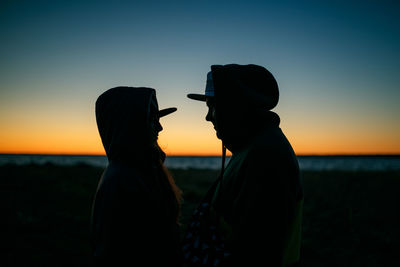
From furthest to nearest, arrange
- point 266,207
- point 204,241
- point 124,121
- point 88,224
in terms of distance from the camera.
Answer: point 88,224, point 124,121, point 204,241, point 266,207

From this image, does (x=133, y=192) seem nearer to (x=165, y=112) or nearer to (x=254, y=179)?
(x=254, y=179)

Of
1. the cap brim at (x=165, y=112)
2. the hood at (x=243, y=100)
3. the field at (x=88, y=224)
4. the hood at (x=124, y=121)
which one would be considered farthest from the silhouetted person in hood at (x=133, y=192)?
the field at (x=88, y=224)

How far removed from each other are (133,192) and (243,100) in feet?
3.68

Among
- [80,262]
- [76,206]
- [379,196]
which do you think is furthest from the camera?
[379,196]

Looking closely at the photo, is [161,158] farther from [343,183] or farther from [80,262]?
[343,183]

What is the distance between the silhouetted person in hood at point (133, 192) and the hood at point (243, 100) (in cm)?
75

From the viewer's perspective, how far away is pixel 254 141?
1.70 meters

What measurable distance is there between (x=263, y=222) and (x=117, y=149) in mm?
1335

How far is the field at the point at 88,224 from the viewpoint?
18.0 feet

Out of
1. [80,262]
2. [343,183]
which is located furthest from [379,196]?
[80,262]

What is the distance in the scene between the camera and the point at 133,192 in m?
1.86

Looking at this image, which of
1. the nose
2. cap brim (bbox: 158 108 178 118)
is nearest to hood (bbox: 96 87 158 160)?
cap brim (bbox: 158 108 178 118)

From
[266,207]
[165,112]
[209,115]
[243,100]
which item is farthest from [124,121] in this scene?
[266,207]

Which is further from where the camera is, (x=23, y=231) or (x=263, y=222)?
(x=23, y=231)
